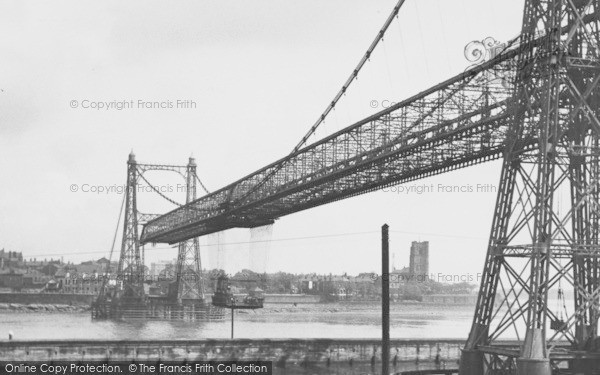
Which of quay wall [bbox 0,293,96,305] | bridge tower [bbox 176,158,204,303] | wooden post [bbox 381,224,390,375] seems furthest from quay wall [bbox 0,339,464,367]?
quay wall [bbox 0,293,96,305]

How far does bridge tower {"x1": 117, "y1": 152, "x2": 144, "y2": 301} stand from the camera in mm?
87562

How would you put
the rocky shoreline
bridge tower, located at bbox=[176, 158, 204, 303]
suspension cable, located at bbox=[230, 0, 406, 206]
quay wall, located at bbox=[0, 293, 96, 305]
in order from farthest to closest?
quay wall, located at bbox=[0, 293, 96, 305] → the rocky shoreline → bridge tower, located at bbox=[176, 158, 204, 303] → suspension cable, located at bbox=[230, 0, 406, 206]

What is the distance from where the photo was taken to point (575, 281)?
20672mm

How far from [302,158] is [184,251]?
42.6 m

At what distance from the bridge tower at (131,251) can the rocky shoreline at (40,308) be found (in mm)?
22689

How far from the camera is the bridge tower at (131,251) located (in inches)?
3447

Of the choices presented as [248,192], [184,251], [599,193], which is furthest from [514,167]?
[184,251]

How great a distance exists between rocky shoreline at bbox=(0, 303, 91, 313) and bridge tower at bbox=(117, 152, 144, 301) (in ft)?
74.4

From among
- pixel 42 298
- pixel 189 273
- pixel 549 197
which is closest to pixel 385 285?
pixel 549 197

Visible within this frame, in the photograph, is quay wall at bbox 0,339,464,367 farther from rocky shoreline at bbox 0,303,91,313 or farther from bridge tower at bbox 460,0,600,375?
rocky shoreline at bbox 0,303,91,313

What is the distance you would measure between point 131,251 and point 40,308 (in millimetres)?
28878

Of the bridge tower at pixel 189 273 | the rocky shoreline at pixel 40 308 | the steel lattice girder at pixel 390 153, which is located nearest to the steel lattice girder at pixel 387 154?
the steel lattice girder at pixel 390 153

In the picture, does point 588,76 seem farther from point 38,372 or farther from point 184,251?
point 184,251

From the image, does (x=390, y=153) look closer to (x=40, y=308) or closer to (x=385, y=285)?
(x=385, y=285)
